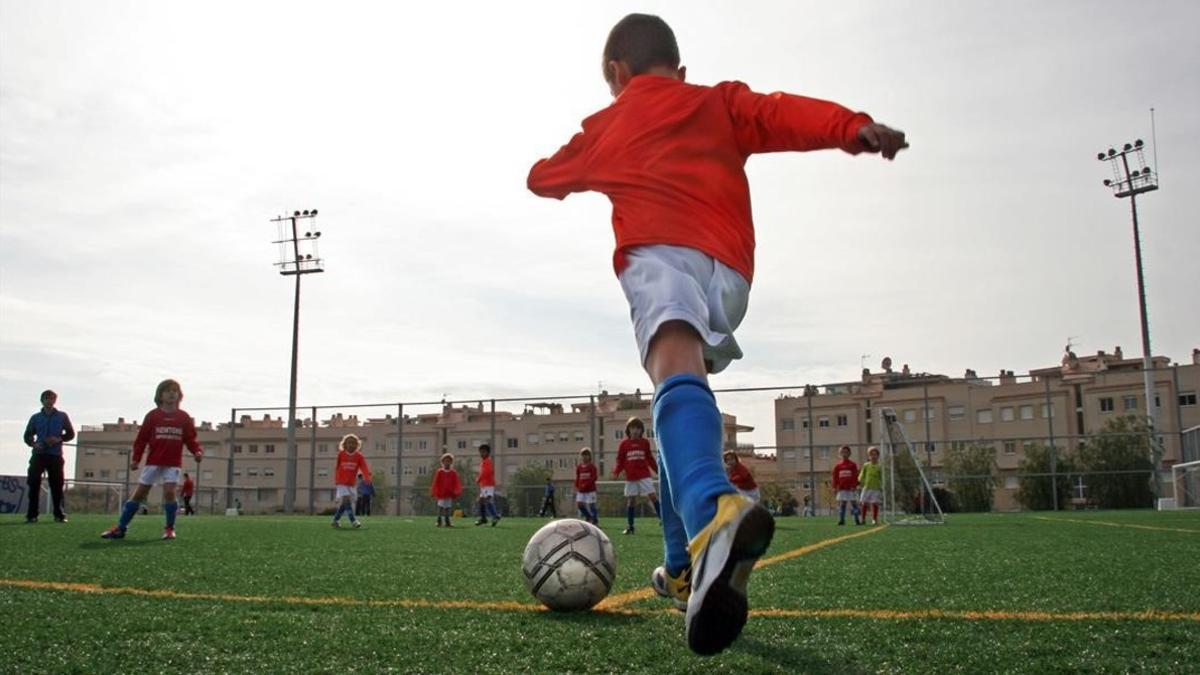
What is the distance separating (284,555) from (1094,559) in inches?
217

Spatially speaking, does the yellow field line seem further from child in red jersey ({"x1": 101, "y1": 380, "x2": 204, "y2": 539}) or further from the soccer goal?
the soccer goal

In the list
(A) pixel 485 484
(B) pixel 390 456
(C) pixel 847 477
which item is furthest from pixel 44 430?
(B) pixel 390 456

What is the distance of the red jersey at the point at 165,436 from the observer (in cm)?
989

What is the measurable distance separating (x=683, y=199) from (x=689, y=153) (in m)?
0.16

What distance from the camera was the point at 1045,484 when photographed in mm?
28297

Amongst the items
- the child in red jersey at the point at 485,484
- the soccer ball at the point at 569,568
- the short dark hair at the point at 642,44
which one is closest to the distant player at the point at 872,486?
the child in red jersey at the point at 485,484

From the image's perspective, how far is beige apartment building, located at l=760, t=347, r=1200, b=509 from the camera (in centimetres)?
2797

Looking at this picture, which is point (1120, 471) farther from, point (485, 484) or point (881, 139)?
point (881, 139)

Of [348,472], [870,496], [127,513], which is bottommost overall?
[870,496]

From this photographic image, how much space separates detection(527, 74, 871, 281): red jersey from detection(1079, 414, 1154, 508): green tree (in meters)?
27.4

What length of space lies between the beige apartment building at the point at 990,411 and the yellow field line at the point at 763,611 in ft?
69.0

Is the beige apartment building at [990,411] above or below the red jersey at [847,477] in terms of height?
above

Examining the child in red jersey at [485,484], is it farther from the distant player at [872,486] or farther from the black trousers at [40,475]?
the black trousers at [40,475]

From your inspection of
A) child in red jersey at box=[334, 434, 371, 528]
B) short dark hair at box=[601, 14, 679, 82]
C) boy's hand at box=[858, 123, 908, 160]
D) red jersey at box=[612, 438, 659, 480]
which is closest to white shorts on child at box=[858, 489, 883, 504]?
red jersey at box=[612, 438, 659, 480]
